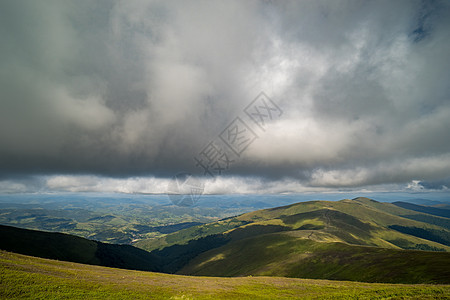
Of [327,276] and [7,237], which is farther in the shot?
[7,237]

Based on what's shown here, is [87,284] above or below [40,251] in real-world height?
above

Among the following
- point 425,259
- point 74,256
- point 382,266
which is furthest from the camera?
point 74,256

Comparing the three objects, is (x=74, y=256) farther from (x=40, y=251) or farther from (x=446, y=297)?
(x=446, y=297)

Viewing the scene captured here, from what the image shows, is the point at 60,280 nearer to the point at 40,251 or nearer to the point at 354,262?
the point at 354,262

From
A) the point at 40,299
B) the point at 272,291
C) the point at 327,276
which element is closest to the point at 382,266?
the point at 327,276

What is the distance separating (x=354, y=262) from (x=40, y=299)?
139021 mm

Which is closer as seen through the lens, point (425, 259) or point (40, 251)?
point (425, 259)

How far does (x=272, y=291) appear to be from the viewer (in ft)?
157

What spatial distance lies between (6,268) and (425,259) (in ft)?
426

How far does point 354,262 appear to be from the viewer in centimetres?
11106

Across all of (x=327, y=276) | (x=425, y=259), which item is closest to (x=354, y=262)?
(x=327, y=276)

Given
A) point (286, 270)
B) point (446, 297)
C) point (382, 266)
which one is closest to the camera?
point (446, 297)

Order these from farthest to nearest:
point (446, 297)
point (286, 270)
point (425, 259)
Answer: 1. point (286, 270)
2. point (425, 259)
3. point (446, 297)

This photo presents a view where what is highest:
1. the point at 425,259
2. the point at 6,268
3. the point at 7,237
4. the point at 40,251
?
the point at 6,268
